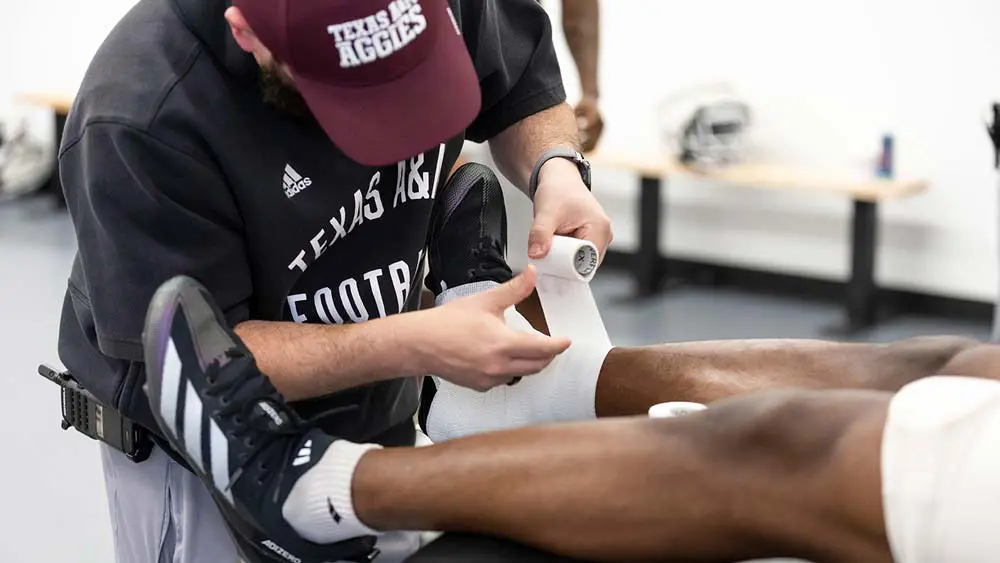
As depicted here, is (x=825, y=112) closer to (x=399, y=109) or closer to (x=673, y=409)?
(x=673, y=409)

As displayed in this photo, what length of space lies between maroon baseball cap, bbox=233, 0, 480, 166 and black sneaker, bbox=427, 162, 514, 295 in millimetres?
319

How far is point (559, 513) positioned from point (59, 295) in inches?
142

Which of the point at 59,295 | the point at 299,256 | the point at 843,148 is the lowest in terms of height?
the point at 59,295

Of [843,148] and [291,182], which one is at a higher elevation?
[291,182]

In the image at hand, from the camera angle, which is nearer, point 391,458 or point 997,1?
point 391,458

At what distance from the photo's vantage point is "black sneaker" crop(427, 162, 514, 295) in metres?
1.91

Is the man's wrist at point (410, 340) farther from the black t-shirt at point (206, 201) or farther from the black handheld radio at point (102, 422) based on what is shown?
the black handheld radio at point (102, 422)

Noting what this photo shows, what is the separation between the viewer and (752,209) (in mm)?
4730

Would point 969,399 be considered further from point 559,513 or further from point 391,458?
point 391,458

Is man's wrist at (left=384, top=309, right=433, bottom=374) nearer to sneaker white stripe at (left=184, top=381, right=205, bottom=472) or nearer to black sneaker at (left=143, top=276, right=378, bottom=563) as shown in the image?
black sneaker at (left=143, top=276, right=378, bottom=563)

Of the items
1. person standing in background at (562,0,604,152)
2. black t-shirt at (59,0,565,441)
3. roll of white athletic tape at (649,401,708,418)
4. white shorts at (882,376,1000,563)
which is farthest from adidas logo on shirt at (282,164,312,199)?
person standing in background at (562,0,604,152)

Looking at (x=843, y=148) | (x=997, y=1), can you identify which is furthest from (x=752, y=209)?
(x=997, y=1)

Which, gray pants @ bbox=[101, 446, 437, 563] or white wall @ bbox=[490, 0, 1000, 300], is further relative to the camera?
white wall @ bbox=[490, 0, 1000, 300]

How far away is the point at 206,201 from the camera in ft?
5.12
